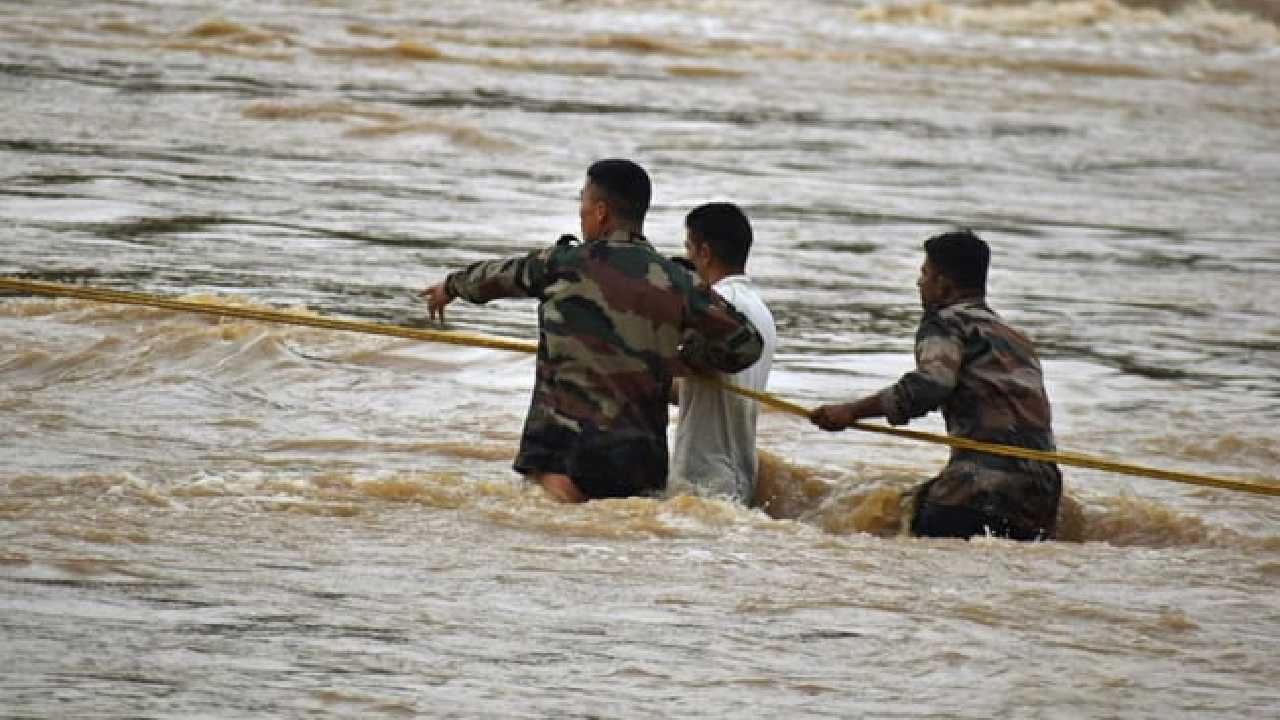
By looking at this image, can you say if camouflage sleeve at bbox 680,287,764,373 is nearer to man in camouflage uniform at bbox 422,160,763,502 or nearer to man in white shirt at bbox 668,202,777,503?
man in camouflage uniform at bbox 422,160,763,502

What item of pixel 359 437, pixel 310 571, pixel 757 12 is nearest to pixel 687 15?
pixel 757 12

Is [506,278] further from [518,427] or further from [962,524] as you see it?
[518,427]

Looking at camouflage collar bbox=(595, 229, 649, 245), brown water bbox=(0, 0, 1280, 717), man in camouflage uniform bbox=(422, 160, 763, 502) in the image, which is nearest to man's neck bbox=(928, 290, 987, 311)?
man in camouflage uniform bbox=(422, 160, 763, 502)

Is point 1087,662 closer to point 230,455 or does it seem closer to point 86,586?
point 86,586

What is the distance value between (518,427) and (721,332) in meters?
3.10

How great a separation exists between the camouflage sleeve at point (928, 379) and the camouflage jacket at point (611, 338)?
53cm

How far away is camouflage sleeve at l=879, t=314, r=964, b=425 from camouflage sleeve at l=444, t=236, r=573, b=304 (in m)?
1.28

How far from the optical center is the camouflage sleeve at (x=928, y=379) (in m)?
9.10


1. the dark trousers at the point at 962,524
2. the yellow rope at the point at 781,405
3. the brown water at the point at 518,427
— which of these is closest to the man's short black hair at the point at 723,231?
the yellow rope at the point at 781,405

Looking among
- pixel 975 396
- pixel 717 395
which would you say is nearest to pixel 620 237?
pixel 717 395

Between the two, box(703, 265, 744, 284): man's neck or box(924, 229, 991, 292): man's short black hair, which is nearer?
box(924, 229, 991, 292): man's short black hair

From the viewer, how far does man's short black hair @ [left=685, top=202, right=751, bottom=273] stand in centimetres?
930

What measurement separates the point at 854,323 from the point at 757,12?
35779mm

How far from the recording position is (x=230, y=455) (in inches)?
428
